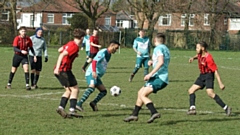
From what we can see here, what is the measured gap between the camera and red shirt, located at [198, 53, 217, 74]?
10.8 meters

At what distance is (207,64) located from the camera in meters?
10.8

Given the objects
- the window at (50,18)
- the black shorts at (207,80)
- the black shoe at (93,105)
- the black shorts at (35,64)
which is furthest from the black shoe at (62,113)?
the window at (50,18)

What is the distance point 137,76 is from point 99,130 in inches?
483

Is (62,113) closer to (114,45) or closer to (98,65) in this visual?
(98,65)

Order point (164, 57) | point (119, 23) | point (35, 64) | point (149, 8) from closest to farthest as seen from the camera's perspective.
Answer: point (164, 57), point (35, 64), point (149, 8), point (119, 23)

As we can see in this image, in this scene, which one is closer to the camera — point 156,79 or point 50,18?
point 156,79

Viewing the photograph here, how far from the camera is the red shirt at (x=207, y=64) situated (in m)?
10.8

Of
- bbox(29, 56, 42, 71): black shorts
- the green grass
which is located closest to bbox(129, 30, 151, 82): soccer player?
the green grass

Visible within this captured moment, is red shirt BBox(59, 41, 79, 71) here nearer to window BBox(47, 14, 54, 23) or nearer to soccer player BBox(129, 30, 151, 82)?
soccer player BBox(129, 30, 151, 82)

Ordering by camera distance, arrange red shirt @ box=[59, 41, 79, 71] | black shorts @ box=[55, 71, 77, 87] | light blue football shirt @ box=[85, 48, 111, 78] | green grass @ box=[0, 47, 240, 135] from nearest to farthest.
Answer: green grass @ box=[0, 47, 240, 135] → red shirt @ box=[59, 41, 79, 71] → black shorts @ box=[55, 71, 77, 87] → light blue football shirt @ box=[85, 48, 111, 78]

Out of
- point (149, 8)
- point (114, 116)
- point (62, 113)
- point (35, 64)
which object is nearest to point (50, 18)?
point (149, 8)

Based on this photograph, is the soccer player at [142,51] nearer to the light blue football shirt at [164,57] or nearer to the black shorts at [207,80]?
the black shorts at [207,80]

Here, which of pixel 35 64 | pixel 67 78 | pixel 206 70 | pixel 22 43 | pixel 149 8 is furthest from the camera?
pixel 149 8

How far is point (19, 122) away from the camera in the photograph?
9.41 metres
